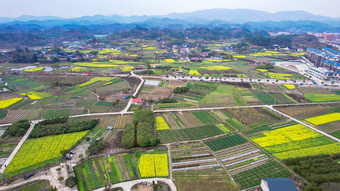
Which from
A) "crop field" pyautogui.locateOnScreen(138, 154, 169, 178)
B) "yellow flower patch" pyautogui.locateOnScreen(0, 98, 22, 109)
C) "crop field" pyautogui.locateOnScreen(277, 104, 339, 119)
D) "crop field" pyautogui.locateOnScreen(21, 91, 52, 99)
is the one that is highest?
"crop field" pyautogui.locateOnScreen(21, 91, 52, 99)

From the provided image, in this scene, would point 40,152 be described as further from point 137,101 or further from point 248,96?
point 248,96

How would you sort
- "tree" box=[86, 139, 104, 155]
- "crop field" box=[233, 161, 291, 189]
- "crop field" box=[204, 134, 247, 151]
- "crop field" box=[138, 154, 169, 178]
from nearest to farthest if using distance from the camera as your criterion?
1. "crop field" box=[233, 161, 291, 189]
2. "crop field" box=[138, 154, 169, 178]
3. "tree" box=[86, 139, 104, 155]
4. "crop field" box=[204, 134, 247, 151]

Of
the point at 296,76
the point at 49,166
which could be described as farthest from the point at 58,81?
the point at 296,76

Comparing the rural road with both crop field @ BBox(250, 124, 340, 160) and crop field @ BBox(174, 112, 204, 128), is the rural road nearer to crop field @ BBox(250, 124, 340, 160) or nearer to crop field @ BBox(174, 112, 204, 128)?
crop field @ BBox(174, 112, 204, 128)

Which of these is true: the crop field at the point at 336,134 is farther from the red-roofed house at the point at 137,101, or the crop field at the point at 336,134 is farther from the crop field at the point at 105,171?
the red-roofed house at the point at 137,101

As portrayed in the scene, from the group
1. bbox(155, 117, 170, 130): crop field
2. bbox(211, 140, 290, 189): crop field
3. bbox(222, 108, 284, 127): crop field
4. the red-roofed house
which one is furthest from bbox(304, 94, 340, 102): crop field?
the red-roofed house

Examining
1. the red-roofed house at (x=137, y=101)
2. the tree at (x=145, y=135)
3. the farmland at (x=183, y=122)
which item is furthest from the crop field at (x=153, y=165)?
the red-roofed house at (x=137, y=101)
